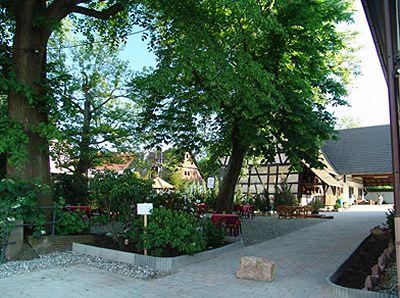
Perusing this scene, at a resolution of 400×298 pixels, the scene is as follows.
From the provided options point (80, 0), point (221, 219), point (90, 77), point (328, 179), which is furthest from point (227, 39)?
point (328, 179)

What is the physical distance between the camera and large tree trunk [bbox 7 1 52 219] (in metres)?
9.16

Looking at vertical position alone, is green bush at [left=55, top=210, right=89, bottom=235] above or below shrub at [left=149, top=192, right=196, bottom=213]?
below

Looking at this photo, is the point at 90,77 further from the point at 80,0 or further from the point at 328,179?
the point at 328,179

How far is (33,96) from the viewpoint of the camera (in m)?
9.14

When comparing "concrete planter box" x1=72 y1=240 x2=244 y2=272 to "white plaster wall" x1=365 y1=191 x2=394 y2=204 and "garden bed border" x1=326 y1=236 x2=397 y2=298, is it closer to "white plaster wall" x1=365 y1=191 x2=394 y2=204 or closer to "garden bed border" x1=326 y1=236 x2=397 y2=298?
"garden bed border" x1=326 y1=236 x2=397 y2=298

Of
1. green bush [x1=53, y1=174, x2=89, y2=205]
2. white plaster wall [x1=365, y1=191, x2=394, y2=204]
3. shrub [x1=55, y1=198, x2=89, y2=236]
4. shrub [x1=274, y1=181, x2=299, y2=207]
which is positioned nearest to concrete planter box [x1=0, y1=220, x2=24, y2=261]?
shrub [x1=55, y1=198, x2=89, y2=236]

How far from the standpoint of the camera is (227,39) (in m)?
11.4

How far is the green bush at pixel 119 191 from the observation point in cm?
862

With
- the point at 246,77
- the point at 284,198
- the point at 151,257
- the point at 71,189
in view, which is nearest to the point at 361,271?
the point at 151,257

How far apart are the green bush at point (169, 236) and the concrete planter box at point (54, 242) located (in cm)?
176

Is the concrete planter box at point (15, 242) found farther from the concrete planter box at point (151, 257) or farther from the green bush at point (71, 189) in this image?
the green bush at point (71, 189)

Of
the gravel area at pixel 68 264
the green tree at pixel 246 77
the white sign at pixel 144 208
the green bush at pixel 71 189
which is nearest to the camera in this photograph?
the gravel area at pixel 68 264

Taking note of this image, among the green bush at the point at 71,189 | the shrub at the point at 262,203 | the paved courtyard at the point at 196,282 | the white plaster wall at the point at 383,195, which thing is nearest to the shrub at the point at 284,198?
the shrub at the point at 262,203

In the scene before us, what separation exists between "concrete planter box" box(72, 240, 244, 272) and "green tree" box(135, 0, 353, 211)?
3988 mm
